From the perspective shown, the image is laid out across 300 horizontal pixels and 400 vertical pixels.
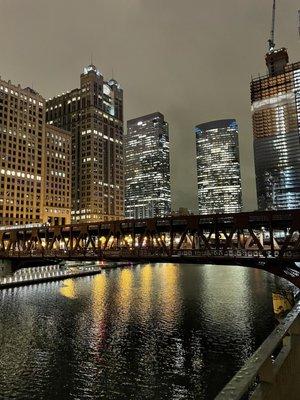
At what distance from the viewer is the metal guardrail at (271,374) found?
763 cm

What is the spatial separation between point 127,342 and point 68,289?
143 feet

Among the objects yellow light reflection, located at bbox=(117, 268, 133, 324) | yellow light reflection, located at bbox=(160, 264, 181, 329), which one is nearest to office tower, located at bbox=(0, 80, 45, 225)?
yellow light reflection, located at bbox=(117, 268, 133, 324)

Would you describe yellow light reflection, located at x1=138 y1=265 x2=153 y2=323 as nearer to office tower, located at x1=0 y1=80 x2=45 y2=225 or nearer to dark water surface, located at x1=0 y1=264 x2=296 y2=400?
dark water surface, located at x1=0 y1=264 x2=296 y2=400

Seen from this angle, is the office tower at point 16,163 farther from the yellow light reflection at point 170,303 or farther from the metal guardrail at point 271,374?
the metal guardrail at point 271,374

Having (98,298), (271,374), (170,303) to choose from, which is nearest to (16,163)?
(98,298)

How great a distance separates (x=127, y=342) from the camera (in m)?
39.6

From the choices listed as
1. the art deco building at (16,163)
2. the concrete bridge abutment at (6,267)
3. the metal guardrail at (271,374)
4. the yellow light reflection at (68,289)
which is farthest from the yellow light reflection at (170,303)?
the art deco building at (16,163)

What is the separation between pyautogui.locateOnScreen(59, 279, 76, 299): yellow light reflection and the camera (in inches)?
2813

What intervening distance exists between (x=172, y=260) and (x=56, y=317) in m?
18.9

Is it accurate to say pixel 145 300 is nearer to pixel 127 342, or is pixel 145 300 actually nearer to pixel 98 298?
pixel 98 298

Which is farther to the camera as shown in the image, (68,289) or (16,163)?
(16,163)

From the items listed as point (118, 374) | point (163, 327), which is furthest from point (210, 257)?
point (118, 374)

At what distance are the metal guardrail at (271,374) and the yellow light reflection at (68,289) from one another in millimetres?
61585

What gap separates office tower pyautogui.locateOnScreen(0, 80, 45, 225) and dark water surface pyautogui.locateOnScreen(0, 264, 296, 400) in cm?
12294
